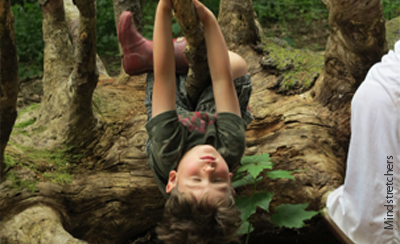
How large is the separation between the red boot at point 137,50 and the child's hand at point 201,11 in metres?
0.36

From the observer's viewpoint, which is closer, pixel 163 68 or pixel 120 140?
pixel 163 68

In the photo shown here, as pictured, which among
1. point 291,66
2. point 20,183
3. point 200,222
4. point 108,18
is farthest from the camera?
point 108,18

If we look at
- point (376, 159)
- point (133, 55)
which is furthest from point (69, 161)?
point (376, 159)

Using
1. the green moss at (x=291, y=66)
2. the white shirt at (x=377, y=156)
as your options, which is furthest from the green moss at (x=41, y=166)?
the white shirt at (x=377, y=156)

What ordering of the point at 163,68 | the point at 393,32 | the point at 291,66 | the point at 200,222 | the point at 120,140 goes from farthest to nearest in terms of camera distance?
the point at 393,32
the point at 291,66
the point at 120,140
the point at 163,68
the point at 200,222

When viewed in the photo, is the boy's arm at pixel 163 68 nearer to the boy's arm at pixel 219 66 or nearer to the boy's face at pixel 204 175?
the boy's arm at pixel 219 66

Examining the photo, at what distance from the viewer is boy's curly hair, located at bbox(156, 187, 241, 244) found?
2268 millimetres

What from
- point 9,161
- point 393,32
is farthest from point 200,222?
point 393,32

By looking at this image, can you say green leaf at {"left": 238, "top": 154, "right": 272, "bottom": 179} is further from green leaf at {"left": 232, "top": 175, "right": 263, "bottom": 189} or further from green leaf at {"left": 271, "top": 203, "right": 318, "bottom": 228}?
green leaf at {"left": 271, "top": 203, "right": 318, "bottom": 228}

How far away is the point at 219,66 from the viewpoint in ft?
8.34

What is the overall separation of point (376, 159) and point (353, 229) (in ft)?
1.63

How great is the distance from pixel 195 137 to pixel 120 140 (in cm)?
107

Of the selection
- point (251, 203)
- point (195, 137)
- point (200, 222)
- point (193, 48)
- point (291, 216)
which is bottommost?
point (291, 216)

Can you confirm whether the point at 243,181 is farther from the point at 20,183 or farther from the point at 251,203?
the point at 20,183
